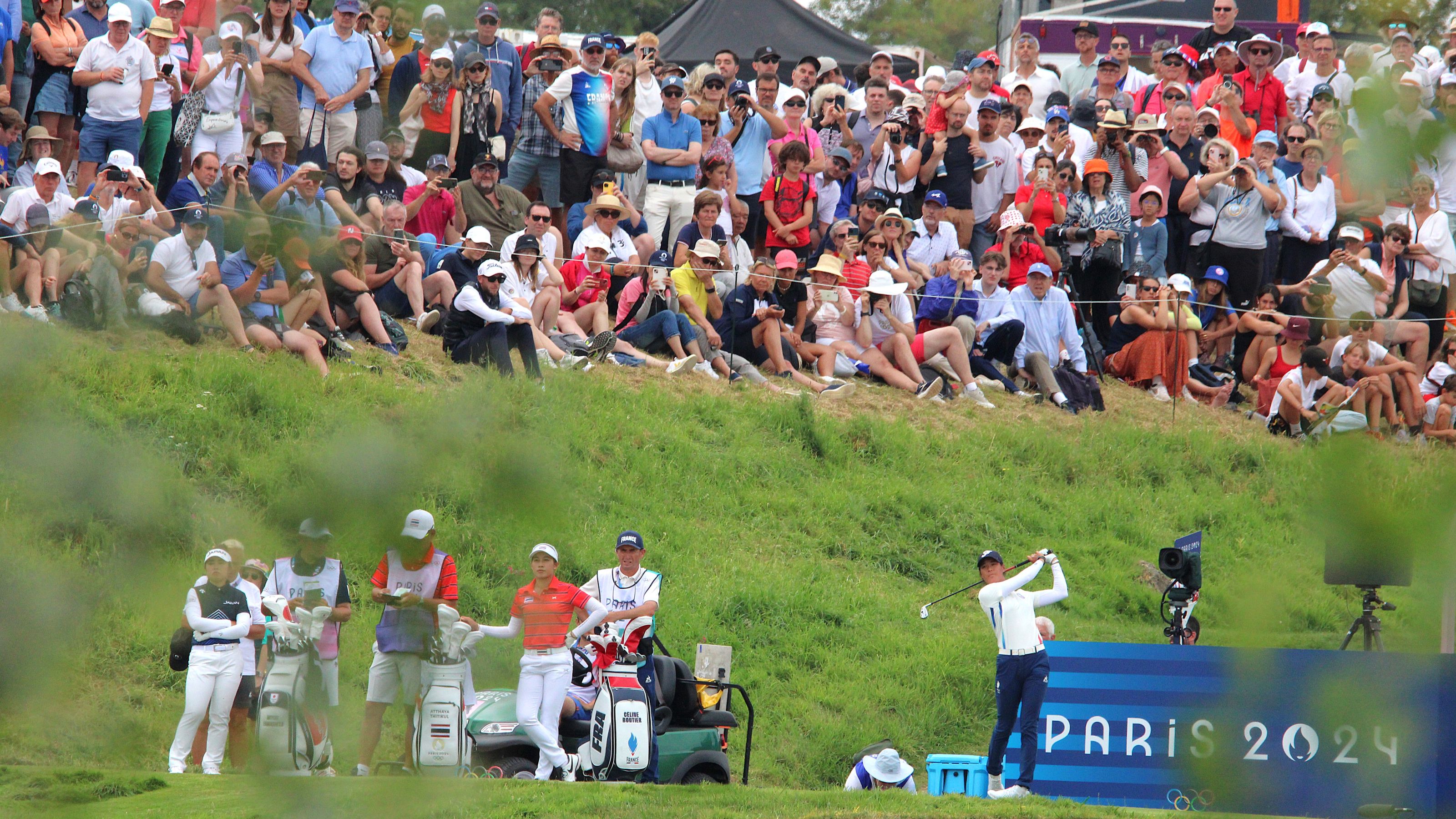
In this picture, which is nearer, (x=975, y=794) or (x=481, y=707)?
(x=481, y=707)

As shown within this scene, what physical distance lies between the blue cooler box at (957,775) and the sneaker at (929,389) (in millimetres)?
6066

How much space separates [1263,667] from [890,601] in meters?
12.3

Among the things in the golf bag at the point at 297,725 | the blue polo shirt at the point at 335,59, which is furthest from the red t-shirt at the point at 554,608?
the golf bag at the point at 297,725

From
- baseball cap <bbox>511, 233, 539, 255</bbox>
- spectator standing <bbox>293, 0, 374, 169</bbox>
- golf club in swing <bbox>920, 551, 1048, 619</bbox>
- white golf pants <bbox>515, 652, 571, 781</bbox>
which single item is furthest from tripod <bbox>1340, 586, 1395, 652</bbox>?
baseball cap <bbox>511, 233, 539, 255</bbox>

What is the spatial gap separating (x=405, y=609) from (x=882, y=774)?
919 centimetres

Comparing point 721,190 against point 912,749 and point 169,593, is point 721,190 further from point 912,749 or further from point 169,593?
point 169,593

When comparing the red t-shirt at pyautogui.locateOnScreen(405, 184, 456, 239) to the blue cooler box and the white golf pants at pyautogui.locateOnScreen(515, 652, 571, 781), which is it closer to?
the white golf pants at pyautogui.locateOnScreen(515, 652, 571, 781)

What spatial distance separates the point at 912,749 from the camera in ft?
40.7

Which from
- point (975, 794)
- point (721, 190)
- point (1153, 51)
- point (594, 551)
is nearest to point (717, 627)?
point (594, 551)

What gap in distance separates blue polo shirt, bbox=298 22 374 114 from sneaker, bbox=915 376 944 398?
39.8 feet

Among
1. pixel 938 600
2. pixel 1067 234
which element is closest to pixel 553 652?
pixel 938 600

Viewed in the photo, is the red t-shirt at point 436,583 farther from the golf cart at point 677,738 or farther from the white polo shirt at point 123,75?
the white polo shirt at point 123,75

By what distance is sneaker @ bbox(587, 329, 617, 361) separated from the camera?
14.2m

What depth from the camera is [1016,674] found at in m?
10.2
